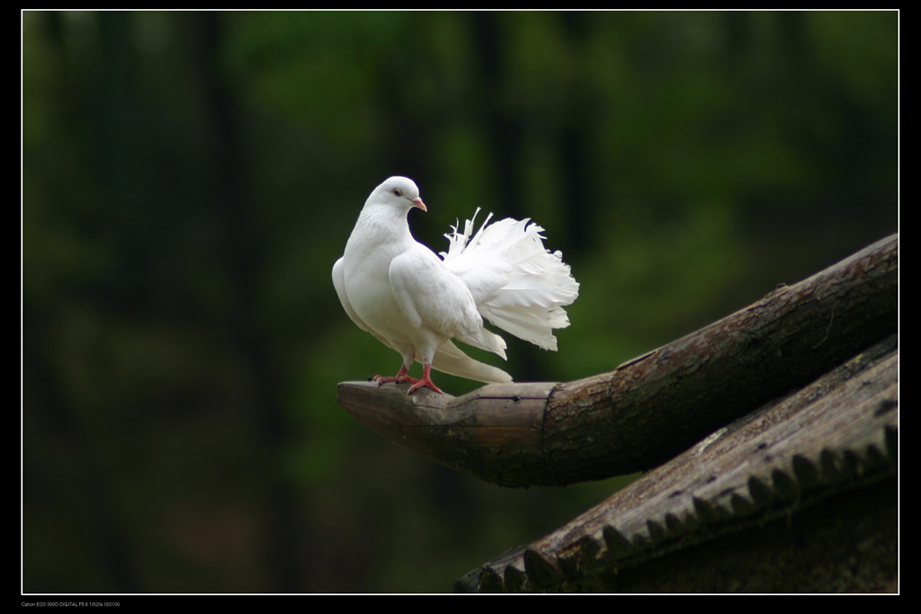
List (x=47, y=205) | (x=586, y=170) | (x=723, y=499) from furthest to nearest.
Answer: (x=586, y=170), (x=47, y=205), (x=723, y=499)

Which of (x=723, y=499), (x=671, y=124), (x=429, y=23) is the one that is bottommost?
(x=723, y=499)

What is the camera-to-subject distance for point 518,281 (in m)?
4.45

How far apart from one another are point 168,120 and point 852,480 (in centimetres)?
1117

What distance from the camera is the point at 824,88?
11.4 meters

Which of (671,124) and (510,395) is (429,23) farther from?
(510,395)

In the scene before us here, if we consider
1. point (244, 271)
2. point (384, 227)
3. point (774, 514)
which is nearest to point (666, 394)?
point (774, 514)

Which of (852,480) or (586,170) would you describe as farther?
(586,170)

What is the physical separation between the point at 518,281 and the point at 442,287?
27.7 inches

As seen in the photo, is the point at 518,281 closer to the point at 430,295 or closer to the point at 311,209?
the point at 430,295

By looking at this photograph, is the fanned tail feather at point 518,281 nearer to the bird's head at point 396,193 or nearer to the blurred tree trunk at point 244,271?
the bird's head at point 396,193

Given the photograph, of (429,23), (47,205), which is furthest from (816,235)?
(47,205)

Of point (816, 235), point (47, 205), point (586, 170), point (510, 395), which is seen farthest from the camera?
point (816, 235)

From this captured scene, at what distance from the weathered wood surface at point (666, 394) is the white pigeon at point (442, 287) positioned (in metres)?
0.49

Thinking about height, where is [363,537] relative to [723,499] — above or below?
below
